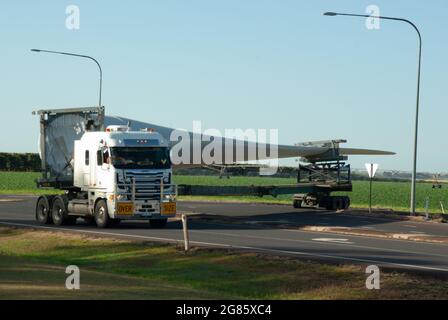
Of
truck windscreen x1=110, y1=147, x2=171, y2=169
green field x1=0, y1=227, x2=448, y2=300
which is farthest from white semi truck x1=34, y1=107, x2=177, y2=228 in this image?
green field x1=0, y1=227, x2=448, y2=300

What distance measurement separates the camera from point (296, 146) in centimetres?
4925

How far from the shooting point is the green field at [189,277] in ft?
54.1

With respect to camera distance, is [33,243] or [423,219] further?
[423,219]

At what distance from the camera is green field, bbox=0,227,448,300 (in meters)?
16.5

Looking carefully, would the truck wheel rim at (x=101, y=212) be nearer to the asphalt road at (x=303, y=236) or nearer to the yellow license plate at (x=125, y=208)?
the asphalt road at (x=303, y=236)

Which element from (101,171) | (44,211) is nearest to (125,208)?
(101,171)

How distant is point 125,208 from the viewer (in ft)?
106

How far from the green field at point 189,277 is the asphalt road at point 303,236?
183cm

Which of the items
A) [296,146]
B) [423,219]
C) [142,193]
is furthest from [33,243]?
[296,146]

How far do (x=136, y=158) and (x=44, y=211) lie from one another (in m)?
6.28

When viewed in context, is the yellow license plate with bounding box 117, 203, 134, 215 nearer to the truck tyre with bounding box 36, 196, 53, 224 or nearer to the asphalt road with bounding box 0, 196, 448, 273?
the asphalt road with bounding box 0, 196, 448, 273

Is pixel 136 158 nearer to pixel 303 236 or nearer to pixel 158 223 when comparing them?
pixel 158 223

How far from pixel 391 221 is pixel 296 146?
34.1 feet
